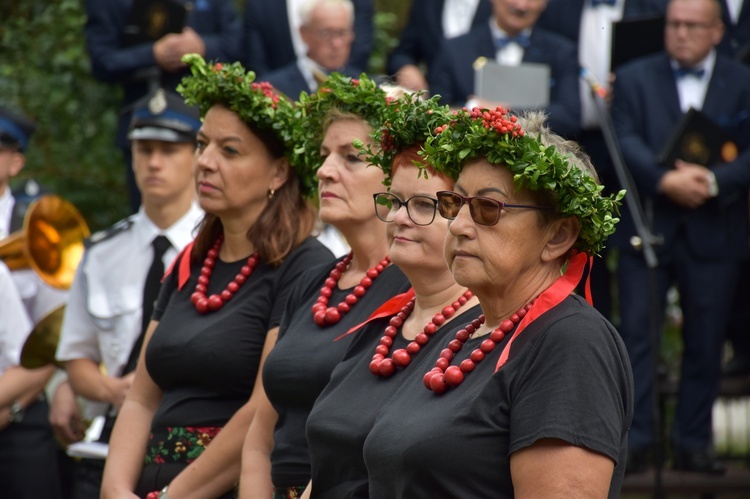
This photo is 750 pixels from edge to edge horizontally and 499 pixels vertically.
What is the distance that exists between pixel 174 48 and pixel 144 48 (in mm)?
252

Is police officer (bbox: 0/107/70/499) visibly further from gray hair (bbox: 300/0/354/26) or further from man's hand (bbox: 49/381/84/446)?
gray hair (bbox: 300/0/354/26)

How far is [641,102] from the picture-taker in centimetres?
798

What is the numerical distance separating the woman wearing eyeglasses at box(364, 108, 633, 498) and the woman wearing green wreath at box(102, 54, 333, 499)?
1.34 meters

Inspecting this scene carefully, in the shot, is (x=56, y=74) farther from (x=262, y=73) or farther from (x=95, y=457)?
(x=95, y=457)

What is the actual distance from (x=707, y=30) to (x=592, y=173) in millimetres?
4998

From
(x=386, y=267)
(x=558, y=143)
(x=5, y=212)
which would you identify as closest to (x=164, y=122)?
(x=5, y=212)

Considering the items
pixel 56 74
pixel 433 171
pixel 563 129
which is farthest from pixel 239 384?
pixel 56 74

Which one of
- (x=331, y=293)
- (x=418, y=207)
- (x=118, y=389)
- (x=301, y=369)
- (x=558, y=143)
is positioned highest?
(x=558, y=143)

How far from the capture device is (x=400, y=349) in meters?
3.74

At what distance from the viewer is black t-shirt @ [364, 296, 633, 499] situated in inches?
117

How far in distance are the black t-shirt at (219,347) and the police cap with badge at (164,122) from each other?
170 centimetres

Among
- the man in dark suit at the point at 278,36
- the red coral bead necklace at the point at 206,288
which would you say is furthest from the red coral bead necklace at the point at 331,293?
the man in dark suit at the point at 278,36

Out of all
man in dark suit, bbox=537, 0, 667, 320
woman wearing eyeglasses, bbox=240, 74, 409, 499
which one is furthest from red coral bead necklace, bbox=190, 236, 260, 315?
man in dark suit, bbox=537, 0, 667, 320

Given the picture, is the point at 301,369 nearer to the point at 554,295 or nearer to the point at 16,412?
the point at 554,295
